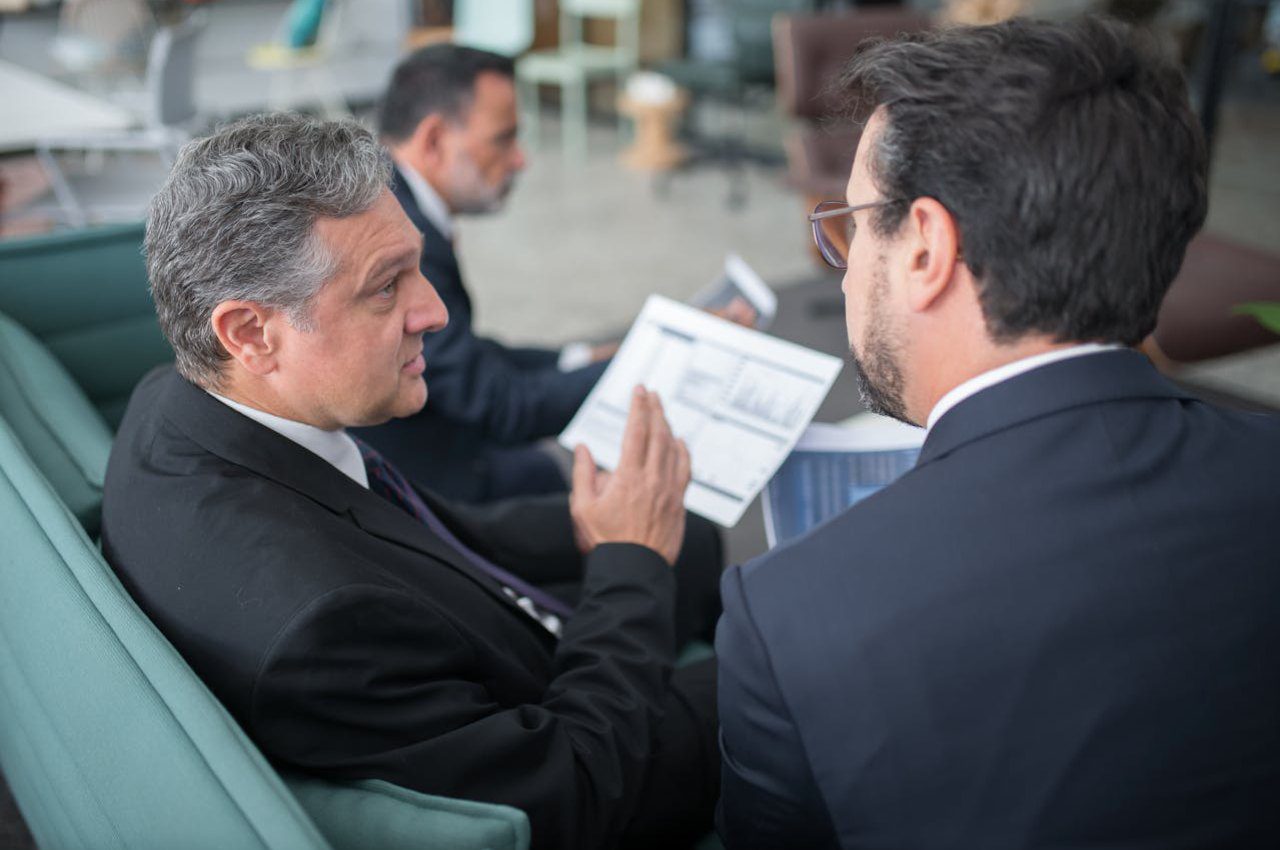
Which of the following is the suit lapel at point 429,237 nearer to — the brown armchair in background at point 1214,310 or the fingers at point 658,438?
the fingers at point 658,438

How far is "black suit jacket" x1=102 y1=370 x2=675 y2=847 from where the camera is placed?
35.1 inches

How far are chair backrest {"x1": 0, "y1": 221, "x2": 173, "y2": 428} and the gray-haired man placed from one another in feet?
1.95

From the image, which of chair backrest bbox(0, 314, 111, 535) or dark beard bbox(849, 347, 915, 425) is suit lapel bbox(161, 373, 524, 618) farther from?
dark beard bbox(849, 347, 915, 425)

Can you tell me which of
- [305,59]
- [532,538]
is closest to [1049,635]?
[532,538]

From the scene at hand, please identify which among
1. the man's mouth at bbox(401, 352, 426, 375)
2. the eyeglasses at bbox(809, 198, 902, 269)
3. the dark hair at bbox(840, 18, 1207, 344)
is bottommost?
the man's mouth at bbox(401, 352, 426, 375)

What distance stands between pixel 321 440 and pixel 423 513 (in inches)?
8.5

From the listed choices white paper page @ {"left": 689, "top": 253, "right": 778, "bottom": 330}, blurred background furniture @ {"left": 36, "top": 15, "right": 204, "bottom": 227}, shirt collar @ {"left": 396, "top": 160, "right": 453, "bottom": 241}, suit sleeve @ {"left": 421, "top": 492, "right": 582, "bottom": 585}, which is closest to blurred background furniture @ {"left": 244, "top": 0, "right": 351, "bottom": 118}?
blurred background furniture @ {"left": 36, "top": 15, "right": 204, "bottom": 227}

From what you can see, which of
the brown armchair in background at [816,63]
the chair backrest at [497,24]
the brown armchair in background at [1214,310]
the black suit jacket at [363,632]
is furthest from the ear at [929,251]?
the chair backrest at [497,24]

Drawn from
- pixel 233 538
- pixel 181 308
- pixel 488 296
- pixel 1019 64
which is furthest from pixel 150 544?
pixel 488 296

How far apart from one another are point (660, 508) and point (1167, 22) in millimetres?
7341

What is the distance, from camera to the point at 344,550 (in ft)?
3.23

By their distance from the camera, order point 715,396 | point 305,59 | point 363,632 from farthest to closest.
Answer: point 305,59
point 715,396
point 363,632

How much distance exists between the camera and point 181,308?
1.08 meters

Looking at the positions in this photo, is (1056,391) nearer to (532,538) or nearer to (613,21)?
(532,538)
